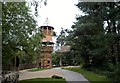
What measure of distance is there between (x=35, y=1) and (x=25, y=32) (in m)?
5.67

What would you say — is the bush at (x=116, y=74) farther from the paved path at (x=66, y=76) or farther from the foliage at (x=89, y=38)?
the paved path at (x=66, y=76)

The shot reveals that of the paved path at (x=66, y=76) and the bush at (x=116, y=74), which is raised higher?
the bush at (x=116, y=74)

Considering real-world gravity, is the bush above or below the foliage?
below

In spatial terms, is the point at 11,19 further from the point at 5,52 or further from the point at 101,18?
the point at 101,18

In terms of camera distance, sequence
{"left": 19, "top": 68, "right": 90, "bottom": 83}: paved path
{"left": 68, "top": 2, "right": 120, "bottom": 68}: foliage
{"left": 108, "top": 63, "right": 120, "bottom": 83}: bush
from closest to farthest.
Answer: {"left": 108, "top": 63, "right": 120, "bottom": 83}: bush < {"left": 19, "top": 68, "right": 90, "bottom": 83}: paved path < {"left": 68, "top": 2, "right": 120, "bottom": 68}: foliage

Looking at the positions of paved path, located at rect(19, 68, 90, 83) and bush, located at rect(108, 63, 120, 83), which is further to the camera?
paved path, located at rect(19, 68, 90, 83)

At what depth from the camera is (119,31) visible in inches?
425

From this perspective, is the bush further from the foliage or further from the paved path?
the paved path

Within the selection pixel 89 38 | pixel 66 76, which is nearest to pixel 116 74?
pixel 66 76

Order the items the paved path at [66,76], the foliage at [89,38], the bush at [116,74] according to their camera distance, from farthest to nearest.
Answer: the foliage at [89,38], the paved path at [66,76], the bush at [116,74]

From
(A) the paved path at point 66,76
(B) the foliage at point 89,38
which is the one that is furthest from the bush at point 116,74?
(A) the paved path at point 66,76

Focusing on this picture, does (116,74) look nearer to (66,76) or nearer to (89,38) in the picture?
(66,76)

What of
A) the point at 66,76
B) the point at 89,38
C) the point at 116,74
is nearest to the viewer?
the point at 116,74

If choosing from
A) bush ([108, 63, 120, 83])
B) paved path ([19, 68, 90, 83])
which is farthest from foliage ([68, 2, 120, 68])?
bush ([108, 63, 120, 83])
